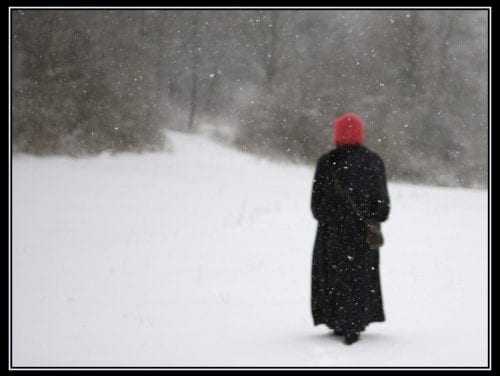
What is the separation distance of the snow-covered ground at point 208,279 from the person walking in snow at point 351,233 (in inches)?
10.8

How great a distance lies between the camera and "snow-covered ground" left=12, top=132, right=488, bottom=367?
195 inches

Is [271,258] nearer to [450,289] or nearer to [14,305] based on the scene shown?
[450,289]

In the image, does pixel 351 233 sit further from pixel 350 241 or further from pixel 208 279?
pixel 208 279

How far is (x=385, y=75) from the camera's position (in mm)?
29156

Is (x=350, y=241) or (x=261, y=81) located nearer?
(x=350, y=241)

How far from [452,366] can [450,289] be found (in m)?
3.54

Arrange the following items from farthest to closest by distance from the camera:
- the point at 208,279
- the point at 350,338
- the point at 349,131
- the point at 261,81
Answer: the point at 261,81 < the point at 208,279 < the point at 349,131 < the point at 350,338

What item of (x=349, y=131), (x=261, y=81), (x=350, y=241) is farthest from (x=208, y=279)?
(x=261, y=81)

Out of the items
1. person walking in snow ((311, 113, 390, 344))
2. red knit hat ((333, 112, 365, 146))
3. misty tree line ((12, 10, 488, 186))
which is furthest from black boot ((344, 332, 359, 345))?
misty tree line ((12, 10, 488, 186))

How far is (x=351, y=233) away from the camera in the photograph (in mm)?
5125

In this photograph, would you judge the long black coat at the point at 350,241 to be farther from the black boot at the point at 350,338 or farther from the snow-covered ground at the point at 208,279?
the snow-covered ground at the point at 208,279

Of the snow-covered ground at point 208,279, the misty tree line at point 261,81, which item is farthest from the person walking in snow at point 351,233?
the misty tree line at point 261,81

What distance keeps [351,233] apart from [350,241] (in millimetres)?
73

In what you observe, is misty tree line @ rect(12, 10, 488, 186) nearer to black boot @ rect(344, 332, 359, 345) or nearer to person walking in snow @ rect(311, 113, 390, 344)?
person walking in snow @ rect(311, 113, 390, 344)
